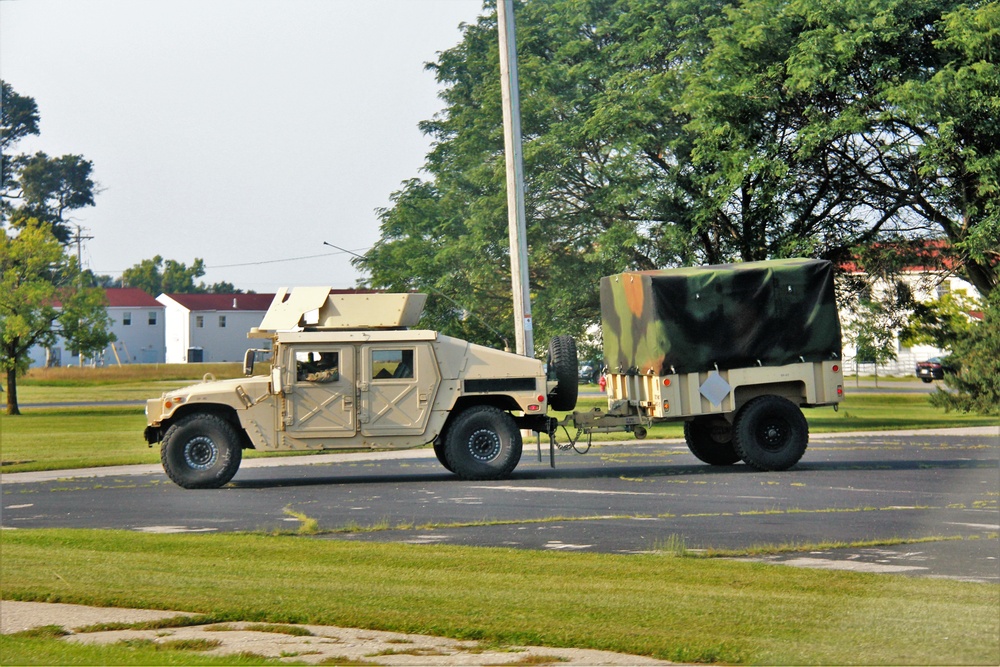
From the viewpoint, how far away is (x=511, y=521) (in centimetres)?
1243

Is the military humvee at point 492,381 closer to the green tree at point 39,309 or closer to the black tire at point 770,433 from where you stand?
the black tire at point 770,433

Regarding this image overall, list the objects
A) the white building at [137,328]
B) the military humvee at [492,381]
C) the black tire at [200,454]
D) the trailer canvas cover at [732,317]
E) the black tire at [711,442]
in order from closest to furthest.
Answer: the black tire at [200,454], the military humvee at [492,381], the trailer canvas cover at [732,317], the black tire at [711,442], the white building at [137,328]

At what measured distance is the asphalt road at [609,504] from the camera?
10.8 m

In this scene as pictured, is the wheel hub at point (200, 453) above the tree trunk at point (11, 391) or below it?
below

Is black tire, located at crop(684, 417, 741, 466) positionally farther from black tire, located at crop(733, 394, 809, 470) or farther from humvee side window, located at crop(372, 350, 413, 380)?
humvee side window, located at crop(372, 350, 413, 380)

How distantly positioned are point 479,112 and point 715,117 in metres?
9.60

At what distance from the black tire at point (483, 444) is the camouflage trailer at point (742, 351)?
1.27 meters

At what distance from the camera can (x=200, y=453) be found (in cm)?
1623

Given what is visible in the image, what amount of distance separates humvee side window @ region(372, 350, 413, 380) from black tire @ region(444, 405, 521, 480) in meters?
0.97

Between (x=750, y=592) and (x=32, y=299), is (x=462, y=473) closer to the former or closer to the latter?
(x=750, y=592)

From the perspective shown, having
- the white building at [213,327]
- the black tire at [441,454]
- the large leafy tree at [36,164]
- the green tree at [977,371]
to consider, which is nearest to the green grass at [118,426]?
the white building at [213,327]

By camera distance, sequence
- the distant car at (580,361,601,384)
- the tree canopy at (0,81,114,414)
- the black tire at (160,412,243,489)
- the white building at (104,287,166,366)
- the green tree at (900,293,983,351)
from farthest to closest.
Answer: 1. the distant car at (580,361,601,384)
2. the tree canopy at (0,81,114,414)
3. the white building at (104,287,166,366)
4. the black tire at (160,412,243,489)
5. the green tree at (900,293,983,351)

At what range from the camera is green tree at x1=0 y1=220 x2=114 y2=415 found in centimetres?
3816

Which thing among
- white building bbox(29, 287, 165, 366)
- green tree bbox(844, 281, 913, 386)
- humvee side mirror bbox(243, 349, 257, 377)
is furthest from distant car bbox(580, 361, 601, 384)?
humvee side mirror bbox(243, 349, 257, 377)
